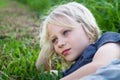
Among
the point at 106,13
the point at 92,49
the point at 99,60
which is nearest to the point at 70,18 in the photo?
the point at 92,49

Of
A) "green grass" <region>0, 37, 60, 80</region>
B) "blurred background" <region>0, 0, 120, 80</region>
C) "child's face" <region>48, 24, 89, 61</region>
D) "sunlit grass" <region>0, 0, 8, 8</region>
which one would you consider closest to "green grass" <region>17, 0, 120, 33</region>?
"blurred background" <region>0, 0, 120, 80</region>

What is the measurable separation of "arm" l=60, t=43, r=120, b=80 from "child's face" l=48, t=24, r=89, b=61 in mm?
270

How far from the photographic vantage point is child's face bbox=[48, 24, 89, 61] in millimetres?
3393

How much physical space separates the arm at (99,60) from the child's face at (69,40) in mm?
270

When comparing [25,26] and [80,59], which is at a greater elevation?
[80,59]

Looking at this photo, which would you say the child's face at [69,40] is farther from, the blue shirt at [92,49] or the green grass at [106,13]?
the green grass at [106,13]

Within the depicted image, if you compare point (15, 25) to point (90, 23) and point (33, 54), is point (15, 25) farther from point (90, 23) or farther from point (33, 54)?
point (90, 23)

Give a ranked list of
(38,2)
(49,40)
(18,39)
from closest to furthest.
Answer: (49,40) < (18,39) < (38,2)

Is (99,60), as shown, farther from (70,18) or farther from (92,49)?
(70,18)

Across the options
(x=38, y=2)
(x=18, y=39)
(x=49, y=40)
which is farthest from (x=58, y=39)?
(x=38, y=2)

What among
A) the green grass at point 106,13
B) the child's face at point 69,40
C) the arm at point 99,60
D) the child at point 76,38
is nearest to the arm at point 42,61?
the child at point 76,38

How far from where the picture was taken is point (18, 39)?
535 cm

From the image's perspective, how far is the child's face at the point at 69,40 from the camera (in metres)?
3.39

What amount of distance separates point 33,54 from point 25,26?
2.31 meters
